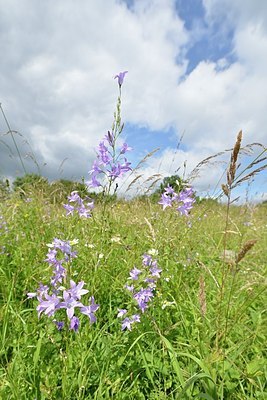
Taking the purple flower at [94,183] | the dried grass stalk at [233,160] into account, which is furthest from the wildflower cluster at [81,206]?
the dried grass stalk at [233,160]

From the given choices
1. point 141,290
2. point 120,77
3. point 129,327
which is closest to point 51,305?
point 129,327

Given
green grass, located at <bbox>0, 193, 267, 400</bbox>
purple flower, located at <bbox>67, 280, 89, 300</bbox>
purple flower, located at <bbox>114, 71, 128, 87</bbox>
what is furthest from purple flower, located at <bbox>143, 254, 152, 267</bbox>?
purple flower, located at <bbox>114, 71, 128, 87</bbox>

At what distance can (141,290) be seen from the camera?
5.79 feet

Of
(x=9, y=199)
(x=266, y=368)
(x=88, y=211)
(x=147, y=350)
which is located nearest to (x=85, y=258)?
(x=88, y=211)

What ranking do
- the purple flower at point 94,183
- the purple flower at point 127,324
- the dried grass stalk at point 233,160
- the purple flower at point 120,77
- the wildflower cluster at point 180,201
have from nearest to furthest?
1. the dried grass stalk at point 233,160
2. the purple flower at point 127,324
3. the purple flower at point 120,77
4. the purple flower at point 94,183
5. the wildflower cluster at point 180,201

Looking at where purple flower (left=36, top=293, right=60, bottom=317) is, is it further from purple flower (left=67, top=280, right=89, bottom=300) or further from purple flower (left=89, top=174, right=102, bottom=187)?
purple flower (left=89, top=174, right=102, bottom=187)

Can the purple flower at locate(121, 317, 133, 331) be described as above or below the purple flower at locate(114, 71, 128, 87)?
below

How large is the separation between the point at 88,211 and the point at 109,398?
1323 mm

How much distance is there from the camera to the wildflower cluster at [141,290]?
166cm

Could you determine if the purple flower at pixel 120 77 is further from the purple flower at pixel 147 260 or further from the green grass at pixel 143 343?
the purple flower at pixel 147 260

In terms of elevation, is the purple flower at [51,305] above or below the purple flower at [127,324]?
above

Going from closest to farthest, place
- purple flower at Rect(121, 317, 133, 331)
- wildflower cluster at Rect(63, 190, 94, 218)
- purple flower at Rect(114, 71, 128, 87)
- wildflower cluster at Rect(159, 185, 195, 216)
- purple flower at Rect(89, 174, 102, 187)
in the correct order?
purple flower at Rect(121, 317, 133, 331)
purple flower at Rect(114, 71, 128, 87)
purple flower at Rect(89, 174, 102, 187)
wildflower cluster at Rect(63, 190, 94, 218)
wildflower cluster at Rect(159, 185, 195, 216)

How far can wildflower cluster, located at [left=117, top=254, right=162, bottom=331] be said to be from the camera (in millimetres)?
1658

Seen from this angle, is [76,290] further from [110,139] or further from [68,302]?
[110,139]
